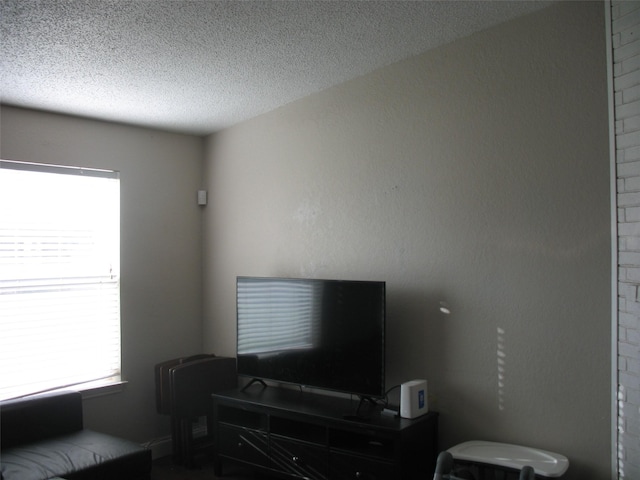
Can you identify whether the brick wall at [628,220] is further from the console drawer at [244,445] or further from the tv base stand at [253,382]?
the tv base stand at [253,382]

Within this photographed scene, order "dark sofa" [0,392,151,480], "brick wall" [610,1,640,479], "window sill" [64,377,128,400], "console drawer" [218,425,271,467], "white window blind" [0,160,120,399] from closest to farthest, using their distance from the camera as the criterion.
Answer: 1. "brick wall" [610,1,640,479]
2. "dark sofa" [0,392,151,480]
3. "console drawer" [218,425,271,467]
4. "white window blind" [0,160,120,399]
5. "window sill" [64,377,128,400]

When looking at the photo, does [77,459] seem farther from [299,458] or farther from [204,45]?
[204,45]

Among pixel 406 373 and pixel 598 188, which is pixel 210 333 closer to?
pixel 406 373

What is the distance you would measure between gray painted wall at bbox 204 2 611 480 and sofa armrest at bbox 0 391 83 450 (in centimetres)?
175

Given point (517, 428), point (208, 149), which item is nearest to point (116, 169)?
point (208, 149)

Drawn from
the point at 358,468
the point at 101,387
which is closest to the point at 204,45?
the point at 358,468

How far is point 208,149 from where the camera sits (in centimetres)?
467

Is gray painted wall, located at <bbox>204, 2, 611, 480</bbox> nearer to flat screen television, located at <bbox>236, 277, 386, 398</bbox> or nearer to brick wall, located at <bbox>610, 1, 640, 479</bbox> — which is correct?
brick wall, located at <bbox>610, 1, 640, 479</bbox>

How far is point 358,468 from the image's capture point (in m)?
2.89

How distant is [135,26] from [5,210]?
6.01 ft

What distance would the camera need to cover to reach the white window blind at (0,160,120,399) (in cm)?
365

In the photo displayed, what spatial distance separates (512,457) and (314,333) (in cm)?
132

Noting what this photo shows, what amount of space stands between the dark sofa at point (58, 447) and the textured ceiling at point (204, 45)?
6.60 ft

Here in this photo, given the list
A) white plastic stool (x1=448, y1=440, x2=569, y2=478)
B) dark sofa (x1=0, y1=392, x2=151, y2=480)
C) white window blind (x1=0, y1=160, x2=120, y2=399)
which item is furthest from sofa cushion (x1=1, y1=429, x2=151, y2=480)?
white plastic stool (x1=448, y1=440, x2=569, y2=478)
